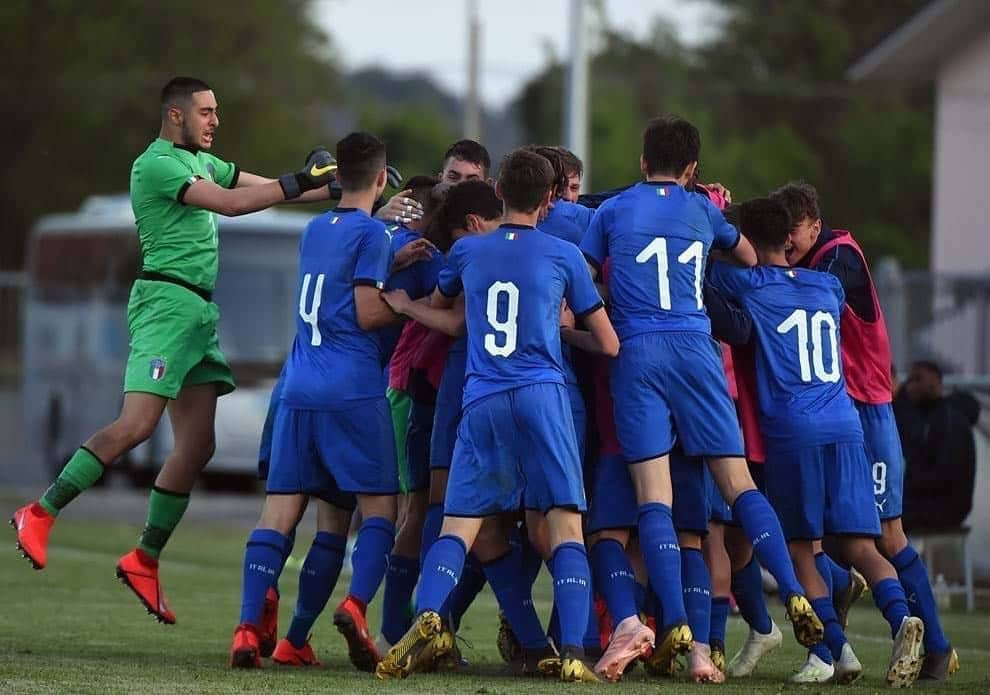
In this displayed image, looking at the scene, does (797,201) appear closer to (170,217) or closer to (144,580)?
(170,217)

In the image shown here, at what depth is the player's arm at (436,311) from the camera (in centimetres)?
848

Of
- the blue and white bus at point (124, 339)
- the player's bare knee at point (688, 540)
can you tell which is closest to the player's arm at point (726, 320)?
the player's bare knee at point (688, 540)

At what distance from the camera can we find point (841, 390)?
889cm

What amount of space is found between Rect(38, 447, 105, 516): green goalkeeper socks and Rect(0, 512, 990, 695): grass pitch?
663 millimetres

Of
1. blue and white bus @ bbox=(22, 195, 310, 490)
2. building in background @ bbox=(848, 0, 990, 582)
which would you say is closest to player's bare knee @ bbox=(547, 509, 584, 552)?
building in background @ bbox=(848, 0, 990, 582)

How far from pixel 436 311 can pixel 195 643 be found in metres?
2.38

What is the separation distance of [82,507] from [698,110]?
37.9 meters

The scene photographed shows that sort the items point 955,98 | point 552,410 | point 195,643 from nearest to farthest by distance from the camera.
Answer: point 552,410 → point 195,643 → point 955,98

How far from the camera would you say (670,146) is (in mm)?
8672

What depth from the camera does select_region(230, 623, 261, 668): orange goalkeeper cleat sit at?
837 centimetres

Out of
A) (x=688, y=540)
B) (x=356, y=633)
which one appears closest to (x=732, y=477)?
(x=688, y=540)

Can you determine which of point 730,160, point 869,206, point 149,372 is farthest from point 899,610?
Result: point 869,206

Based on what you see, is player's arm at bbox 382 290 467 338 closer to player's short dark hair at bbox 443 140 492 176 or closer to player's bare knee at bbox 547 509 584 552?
player's bare knee at bbox 547 509 584 552

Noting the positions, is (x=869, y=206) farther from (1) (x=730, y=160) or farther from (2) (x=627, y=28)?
(2) (x=627, y=28)
